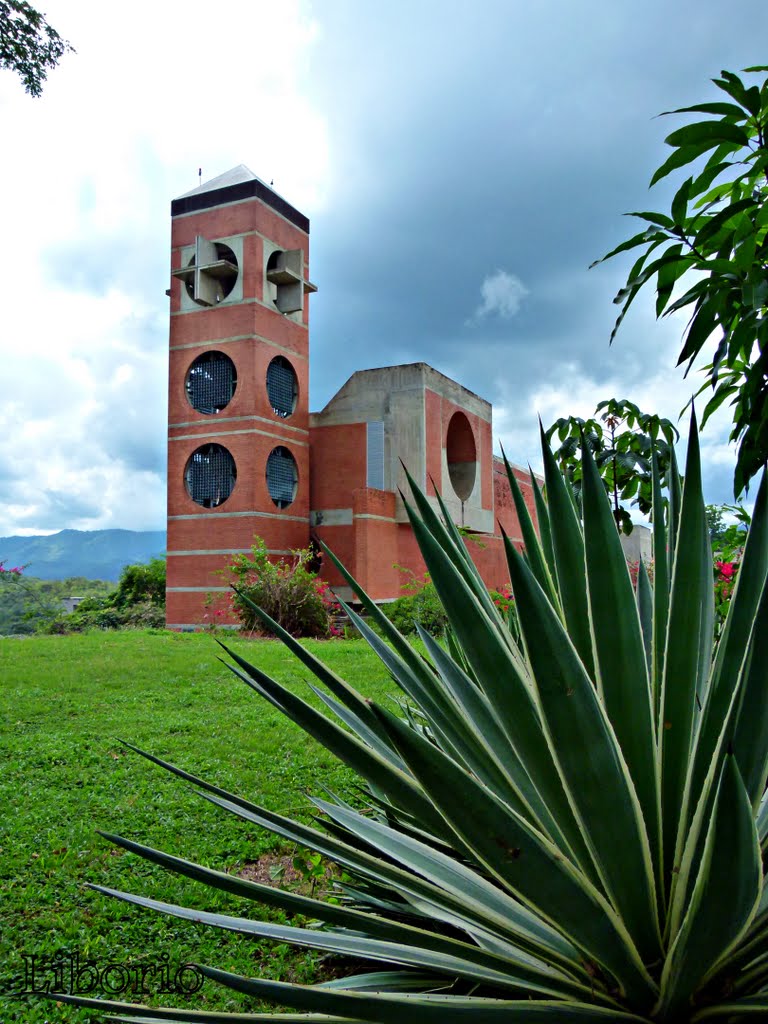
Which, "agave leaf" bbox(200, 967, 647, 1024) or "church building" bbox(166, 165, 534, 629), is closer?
"agave leaf" bbox(200, 967, 647, 1024)

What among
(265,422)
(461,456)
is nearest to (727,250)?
(265,422)

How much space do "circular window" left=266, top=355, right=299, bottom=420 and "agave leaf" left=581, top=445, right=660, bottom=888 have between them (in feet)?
64.3

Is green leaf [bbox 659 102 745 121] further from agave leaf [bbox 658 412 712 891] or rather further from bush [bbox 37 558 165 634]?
bush [bbox 37 558 165 634]

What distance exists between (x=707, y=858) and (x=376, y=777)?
17.7 inches

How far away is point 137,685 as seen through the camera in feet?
25.0

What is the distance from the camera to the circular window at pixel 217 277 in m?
20.1

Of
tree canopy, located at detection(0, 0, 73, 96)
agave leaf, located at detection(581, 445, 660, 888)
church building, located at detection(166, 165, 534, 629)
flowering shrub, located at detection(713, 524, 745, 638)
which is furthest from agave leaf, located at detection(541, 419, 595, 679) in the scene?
church building, located at detection(166, 165, 534, 629)

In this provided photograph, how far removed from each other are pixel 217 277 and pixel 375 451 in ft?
20.4

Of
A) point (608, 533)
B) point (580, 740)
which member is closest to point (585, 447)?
point (608, 533)

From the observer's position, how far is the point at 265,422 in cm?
2000

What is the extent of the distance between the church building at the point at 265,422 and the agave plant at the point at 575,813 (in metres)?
17.7

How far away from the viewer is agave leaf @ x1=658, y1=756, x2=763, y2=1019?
82 centimetres

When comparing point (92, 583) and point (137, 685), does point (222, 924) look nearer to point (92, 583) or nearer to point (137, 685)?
point (137, 685)

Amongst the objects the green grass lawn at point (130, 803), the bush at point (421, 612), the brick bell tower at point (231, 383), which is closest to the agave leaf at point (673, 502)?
the green grass lawn at point (130, 803)
